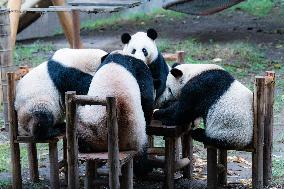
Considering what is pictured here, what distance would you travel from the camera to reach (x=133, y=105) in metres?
4.54

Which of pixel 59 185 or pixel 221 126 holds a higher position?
pixel 221 126

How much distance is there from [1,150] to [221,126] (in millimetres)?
2921

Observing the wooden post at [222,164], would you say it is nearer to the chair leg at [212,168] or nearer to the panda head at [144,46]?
the chair leg at [212,168]

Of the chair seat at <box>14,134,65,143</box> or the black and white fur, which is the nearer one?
the black and white fur

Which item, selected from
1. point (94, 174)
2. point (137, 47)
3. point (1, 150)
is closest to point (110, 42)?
point (1, 150)

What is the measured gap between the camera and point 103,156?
4375mm

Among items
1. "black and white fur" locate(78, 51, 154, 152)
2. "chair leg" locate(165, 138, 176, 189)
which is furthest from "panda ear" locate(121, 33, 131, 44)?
"chair leg" locate(165, 138, 176, 189)

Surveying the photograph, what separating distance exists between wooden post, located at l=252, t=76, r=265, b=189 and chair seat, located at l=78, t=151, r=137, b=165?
0.98 m

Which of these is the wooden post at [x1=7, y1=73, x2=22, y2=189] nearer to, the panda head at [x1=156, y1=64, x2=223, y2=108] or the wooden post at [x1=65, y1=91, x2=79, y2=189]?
the wooden post at [x1=65, y1=91, x2=79, y2=189]

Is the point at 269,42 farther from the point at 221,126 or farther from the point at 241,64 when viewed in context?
the point at 221,126

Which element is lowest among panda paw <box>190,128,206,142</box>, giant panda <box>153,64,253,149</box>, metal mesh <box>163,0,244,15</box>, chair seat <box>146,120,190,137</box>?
panda paw <box>190,128,206,142</box>

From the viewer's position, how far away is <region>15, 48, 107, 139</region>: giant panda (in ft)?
16.5

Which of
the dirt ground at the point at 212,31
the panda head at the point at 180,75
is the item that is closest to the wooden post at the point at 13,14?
the panda head at the point at 180,75

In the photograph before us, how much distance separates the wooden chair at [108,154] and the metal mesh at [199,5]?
7.30 m
